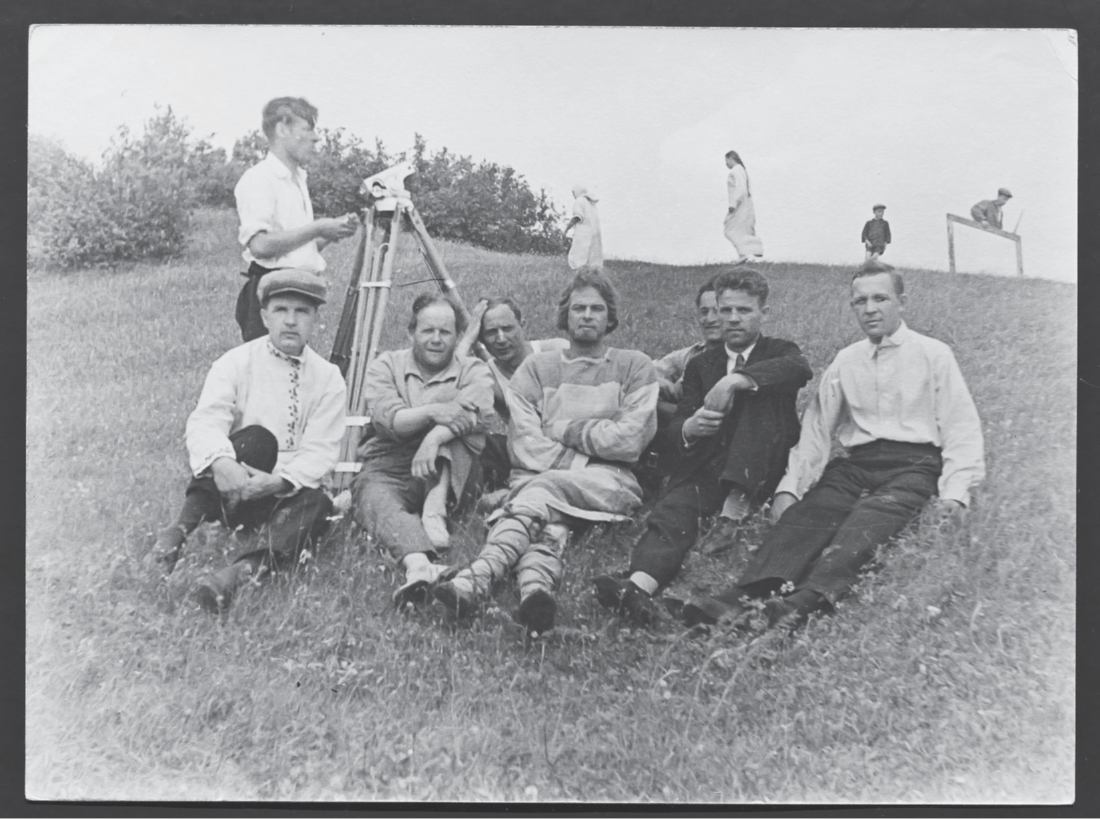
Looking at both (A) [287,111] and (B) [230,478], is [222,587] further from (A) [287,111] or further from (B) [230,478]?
(A) [287,111]

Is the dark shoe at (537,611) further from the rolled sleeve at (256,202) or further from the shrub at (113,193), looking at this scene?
the shrub at (113,193)

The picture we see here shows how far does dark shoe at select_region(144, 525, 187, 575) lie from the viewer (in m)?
5.12

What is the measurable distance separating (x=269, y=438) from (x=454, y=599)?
1.38m

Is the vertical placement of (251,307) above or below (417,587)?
above

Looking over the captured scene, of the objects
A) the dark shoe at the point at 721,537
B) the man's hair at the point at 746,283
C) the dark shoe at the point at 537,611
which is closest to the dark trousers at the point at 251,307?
the dark shoe at the point at 537,611

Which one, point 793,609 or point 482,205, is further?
point 482,205

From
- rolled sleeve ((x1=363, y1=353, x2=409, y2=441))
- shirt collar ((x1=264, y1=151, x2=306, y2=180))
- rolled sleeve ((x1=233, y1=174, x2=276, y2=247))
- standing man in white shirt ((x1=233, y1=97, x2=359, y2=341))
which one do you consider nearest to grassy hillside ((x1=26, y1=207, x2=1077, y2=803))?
rolled sleeve ((x1=363, y1=353, x2=409, y2=441))

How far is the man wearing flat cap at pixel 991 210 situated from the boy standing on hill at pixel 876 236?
49cm

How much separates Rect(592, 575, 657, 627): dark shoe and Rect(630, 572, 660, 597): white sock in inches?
1.8

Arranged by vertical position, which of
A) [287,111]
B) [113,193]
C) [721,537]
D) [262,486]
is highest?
[287,111]

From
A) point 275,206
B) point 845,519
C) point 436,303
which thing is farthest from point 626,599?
point 275,206

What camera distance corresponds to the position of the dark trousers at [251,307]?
544cm

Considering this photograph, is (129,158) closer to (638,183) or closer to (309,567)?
(309,567)

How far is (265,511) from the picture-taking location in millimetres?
5137
